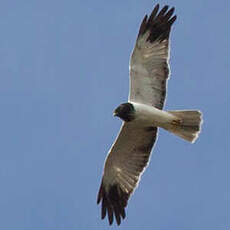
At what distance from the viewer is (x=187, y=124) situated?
47.9 feet

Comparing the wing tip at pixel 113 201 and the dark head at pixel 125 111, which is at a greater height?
the dark head at pixel 125 111

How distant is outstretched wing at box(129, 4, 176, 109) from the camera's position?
14820 mm

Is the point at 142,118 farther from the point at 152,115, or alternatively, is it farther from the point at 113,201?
the point at 113,201

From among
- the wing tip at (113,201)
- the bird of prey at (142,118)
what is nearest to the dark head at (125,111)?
the bird of prey at (142,118)

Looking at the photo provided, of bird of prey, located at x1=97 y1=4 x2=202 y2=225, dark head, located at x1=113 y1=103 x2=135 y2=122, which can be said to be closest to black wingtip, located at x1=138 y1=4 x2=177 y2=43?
bird of prey, located at x1=97 y1=4 x2=202 y2=225

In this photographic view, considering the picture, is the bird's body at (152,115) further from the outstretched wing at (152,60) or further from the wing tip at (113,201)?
the wing tip at (113,201)

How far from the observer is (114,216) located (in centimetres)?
1538

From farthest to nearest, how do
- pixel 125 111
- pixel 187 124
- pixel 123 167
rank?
1. pixel 123 167
2. pixel 187 124
3. pixel 125 111

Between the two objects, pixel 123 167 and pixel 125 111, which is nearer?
pixel 125 111

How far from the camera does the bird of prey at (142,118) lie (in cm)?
1460

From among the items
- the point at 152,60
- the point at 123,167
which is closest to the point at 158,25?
the point at 152,60

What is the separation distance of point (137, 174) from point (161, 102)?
1568mm

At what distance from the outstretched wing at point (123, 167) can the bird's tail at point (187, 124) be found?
0.60 metres

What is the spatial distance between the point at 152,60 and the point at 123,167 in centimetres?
229
